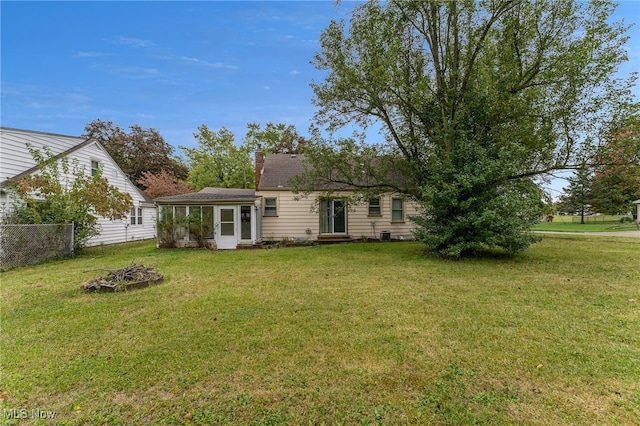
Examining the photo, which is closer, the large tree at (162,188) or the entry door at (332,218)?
the entry door at (332,218)

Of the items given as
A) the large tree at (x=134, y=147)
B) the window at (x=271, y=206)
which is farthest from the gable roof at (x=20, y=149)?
the large tree at (x=134, y=147)

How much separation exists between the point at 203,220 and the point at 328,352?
35.9 ft

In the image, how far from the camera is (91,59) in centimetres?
1108

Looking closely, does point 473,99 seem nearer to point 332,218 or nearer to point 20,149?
point 332,218

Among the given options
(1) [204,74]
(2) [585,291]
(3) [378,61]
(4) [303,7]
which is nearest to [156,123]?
(1) [204,74]

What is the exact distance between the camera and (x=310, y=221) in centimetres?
1471

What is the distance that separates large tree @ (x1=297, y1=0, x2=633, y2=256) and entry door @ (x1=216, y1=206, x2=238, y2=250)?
4241mm

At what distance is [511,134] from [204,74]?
43.8 ft

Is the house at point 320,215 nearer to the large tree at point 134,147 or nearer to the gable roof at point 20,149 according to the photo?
the gable roof at point 20,149

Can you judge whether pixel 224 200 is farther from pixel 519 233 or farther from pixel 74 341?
pixel 519 233

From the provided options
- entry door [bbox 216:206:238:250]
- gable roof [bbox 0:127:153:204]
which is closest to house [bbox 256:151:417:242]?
entry door [bbox 216:206:238:250]

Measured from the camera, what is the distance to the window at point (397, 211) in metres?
15.3

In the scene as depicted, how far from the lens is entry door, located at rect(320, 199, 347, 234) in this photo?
1491cm

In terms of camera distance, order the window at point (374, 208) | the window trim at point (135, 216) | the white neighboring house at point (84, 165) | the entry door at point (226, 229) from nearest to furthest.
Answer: the white neighboring house at point (84, 165), the entry door at point (226, 229), the window at point (374, 208), the window trim at point (135, 216)
